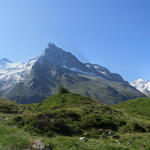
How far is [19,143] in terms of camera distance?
1138 centimetres

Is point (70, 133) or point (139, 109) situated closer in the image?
point (70, 133)

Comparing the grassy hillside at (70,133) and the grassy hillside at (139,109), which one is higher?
the grassy hillside at (139,109)

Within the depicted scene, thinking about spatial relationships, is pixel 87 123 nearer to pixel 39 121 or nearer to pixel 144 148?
pixel 39 121

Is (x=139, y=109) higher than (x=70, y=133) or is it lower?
higher

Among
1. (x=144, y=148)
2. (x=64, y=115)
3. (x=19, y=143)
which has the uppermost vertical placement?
(x=64, y=115)

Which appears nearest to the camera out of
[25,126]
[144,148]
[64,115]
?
[144,148]

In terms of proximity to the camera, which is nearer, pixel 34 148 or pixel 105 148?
pixel 34 148

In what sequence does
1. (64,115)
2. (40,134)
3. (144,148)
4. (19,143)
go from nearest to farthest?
(19,143) → (144,148) → (40,134) → (64,115)

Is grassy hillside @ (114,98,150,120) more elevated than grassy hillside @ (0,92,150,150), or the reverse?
grassy hillside @ (114,98,150,120)

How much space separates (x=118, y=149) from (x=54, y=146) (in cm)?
574

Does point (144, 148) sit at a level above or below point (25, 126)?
below

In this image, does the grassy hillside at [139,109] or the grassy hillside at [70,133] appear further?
the grassy hillside at [139,109]

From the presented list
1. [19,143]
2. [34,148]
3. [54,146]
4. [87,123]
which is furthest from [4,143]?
[87,123]

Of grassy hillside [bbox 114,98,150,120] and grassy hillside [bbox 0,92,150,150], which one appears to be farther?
grassy hillside [bbox 114,98,150,120]
